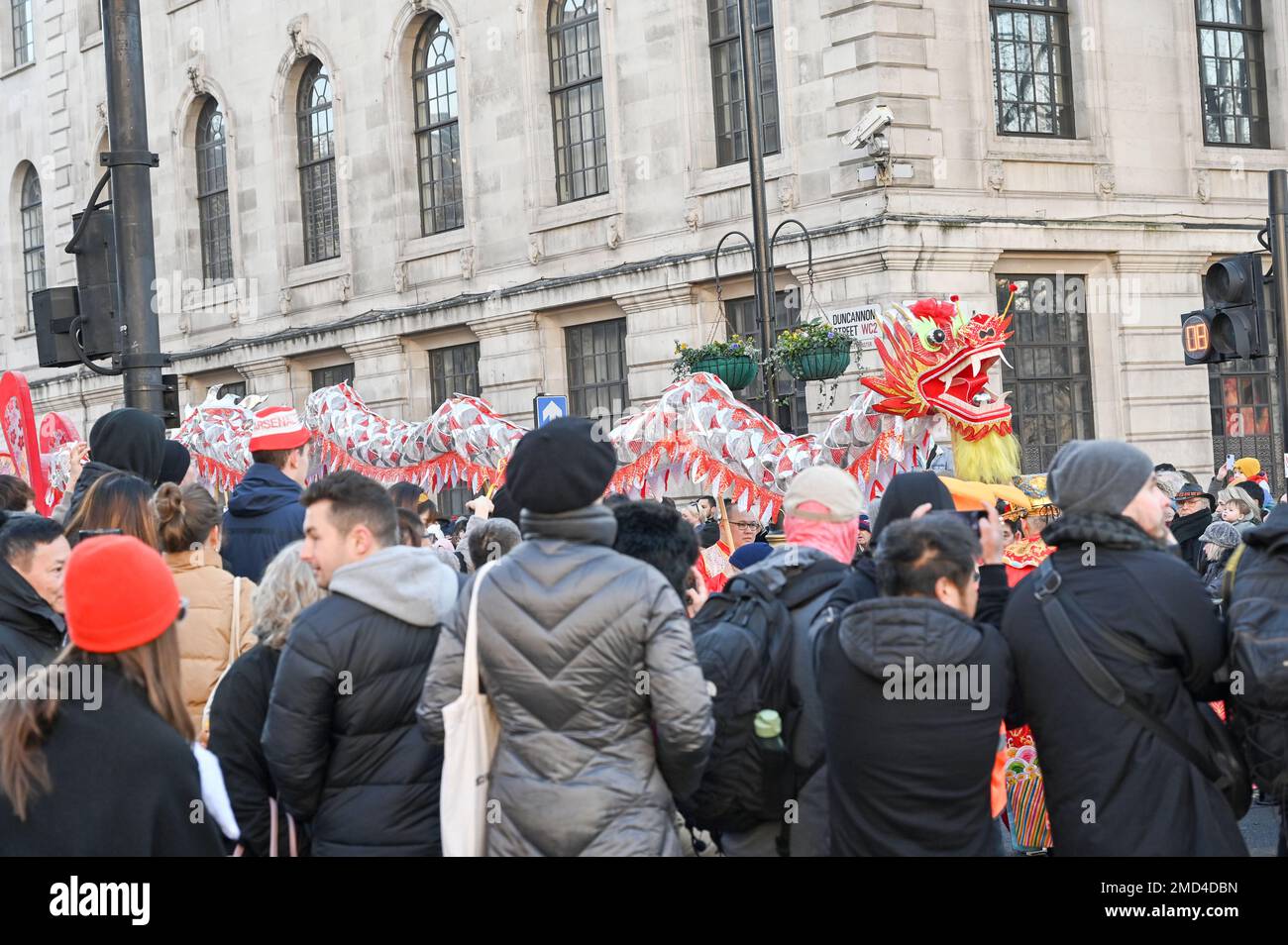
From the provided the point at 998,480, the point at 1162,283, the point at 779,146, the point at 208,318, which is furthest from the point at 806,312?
the point at 208,318

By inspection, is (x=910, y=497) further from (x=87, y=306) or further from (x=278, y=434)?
(x=87, y=306)

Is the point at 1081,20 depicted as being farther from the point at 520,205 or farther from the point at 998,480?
the point at 998,480

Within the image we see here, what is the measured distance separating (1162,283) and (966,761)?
1767cm

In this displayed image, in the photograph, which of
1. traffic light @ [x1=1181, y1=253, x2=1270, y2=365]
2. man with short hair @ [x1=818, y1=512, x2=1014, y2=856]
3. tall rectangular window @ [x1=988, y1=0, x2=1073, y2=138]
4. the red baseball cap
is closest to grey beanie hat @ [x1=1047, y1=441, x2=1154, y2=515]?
man with short hair @ [x1=818, y1=512, x2=1014, y2=856]

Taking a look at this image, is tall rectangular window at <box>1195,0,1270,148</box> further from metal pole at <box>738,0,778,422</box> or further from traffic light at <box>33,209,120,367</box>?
traffic light at <box>33,209,120,367</box>

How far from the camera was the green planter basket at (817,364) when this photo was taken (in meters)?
16.4

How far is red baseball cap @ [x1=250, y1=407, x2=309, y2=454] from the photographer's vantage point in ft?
25.3

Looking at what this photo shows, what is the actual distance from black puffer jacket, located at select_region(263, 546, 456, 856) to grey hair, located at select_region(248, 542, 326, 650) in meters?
0.22

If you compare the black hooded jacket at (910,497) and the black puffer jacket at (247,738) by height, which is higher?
the black hooded jacket at (910,497)

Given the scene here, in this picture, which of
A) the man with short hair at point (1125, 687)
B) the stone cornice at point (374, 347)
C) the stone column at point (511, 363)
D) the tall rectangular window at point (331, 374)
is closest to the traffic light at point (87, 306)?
the man with short hair at point (1125, 687)

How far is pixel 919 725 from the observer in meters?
4.65

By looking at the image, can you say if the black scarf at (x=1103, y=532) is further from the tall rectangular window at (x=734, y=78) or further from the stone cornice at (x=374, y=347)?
the stone cornice at (x=374, y=347)

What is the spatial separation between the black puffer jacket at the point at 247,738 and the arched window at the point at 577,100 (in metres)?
18.7

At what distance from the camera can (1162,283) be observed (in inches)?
832
